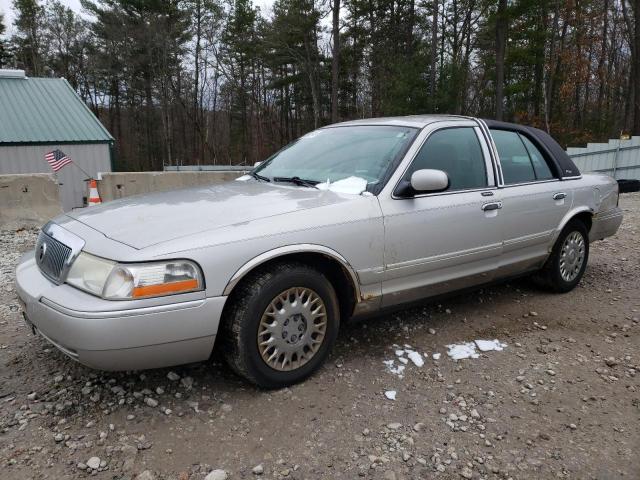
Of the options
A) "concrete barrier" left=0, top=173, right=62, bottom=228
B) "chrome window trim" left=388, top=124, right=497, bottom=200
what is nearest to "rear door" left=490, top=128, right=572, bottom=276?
"chrome window trim" left=388, top=124, right=497, bottom=200

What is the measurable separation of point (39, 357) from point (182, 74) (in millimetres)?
35339

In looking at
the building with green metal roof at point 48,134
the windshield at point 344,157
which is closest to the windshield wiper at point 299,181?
the windshield at point 344,157

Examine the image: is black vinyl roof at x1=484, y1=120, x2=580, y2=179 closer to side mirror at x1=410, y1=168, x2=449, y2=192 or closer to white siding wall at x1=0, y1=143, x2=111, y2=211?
side mirror at x1=410, y1=168, x2=449, y2=192

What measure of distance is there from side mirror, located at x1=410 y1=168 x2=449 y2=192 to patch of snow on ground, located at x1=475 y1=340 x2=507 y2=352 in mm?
1250

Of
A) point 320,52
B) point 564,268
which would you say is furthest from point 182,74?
point 564,268

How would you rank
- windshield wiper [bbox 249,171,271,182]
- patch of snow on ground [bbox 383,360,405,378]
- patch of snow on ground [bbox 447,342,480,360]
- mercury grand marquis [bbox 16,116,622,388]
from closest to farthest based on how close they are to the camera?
mercury grand marquis [bbox 16,116,622,388], patch of snow on ground [bbox 383,360,405,378], patch of snow on ground [bbox 447,342,480,360], windshield wiper [bbox 249,171,271,182]

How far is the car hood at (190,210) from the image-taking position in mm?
2678

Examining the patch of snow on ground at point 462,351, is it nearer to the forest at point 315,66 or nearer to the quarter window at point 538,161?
the quarter window at point 538,161

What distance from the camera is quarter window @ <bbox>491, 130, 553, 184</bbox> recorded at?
4.18m

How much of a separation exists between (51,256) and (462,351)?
2.78 metres

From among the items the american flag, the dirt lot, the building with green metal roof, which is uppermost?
the building with green metal roof

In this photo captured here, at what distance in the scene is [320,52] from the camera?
30500mm

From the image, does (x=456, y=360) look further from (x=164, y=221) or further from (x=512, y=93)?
(x=512, y=93)

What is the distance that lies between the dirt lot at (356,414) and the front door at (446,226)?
49 centimetres
